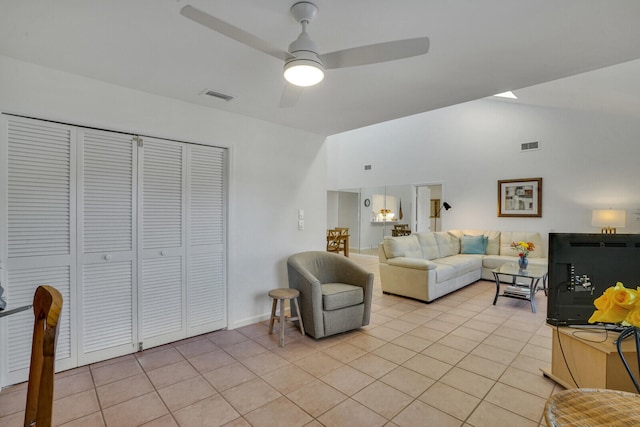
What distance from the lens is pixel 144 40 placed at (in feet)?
6.38

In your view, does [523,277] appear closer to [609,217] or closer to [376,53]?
[609,217]

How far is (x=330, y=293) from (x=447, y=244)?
12.2 ft

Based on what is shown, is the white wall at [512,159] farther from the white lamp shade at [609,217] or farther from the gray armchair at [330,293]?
the gray armchair at [330,293]

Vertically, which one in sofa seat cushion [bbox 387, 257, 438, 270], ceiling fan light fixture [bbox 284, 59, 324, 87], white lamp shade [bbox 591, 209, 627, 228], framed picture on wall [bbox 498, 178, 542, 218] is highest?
ceiling fan light fixture [bbox 284, 59, 324, 87]

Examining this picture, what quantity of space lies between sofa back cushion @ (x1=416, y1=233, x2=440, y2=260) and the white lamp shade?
240 cm

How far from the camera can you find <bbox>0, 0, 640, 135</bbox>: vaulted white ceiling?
162cm

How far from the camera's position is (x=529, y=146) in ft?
19.2

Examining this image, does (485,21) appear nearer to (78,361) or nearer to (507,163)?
(78,361)

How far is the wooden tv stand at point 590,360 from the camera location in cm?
190

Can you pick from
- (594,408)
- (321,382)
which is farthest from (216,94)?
(594,408)

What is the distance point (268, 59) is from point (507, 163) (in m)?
5.75

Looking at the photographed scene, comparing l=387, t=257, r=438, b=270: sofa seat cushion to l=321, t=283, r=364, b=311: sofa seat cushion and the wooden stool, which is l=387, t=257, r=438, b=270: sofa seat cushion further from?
the wooden stool

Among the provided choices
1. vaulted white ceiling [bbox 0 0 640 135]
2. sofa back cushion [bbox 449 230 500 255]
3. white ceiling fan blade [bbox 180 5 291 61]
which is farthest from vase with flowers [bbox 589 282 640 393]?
sofa back cushion [bbox 449 230 500 255]

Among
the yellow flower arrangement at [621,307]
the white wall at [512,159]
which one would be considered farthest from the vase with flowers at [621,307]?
the white wall at [512,159]
